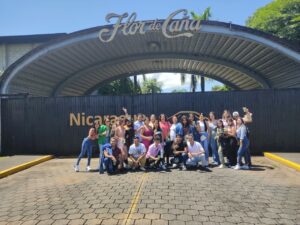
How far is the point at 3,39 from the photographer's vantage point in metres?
25.7

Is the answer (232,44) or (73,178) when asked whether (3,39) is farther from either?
(73,178)

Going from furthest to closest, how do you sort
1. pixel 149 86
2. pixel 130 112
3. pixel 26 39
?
pixel 149 86 < pixel 26 39 < pixel 130 112

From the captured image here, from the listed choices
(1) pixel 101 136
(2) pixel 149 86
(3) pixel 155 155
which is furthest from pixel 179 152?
(2) pixel 149 86

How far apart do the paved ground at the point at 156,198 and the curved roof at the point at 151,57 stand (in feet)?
25.1

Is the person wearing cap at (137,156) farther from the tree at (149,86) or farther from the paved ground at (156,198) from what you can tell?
the tree at (149,86)

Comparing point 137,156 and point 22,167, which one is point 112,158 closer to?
point 137,156

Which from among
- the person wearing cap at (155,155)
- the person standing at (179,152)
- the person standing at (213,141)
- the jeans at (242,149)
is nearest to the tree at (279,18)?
the person standing at (213,141)

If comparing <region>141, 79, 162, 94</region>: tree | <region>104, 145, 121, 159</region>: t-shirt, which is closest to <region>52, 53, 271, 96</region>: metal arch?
<region>104, 145, 121, 159</region>: t-shirt

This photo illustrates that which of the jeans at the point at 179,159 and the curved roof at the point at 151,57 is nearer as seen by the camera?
the jeans at the point at 179,159

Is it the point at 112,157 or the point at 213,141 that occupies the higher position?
the point at 213,141

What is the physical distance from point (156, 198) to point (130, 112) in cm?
790

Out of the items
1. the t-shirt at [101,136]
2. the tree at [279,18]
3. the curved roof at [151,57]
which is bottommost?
the t-shirt at [101,136]

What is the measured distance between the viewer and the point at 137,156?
32.4 ft

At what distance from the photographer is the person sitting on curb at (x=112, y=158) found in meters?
9.50
